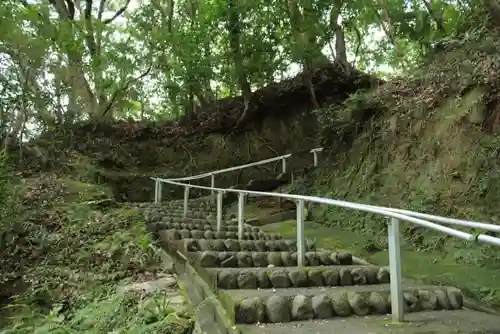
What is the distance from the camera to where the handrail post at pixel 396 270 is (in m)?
2.86

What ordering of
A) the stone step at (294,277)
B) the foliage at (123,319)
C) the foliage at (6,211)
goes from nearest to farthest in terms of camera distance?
the foliage at (123,319), the stone step at (294,277), the foliage at (6,211)

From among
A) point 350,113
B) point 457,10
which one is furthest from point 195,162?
point 457,10

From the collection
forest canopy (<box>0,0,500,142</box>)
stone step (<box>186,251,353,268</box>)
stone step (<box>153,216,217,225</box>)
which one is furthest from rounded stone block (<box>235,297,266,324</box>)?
forest canopy (<box>0,0,500,142</box>)

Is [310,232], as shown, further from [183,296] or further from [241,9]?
[241,9]

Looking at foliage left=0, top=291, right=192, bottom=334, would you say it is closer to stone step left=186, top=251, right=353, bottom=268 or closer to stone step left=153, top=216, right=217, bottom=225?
stone step left=186, top=251, right=353, bottom=268

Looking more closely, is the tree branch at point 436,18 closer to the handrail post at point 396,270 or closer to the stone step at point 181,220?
the stone step at point 181,220

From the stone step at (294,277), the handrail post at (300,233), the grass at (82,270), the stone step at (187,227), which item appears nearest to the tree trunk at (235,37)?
the grass at (82,270)

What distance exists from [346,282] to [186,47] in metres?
10.2

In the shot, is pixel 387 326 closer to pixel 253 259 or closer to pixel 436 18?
pixel 253 259

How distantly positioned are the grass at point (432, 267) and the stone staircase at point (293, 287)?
61cm

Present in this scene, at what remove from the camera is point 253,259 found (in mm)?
4270

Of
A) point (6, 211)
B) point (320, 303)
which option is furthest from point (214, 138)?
point (320, 303)

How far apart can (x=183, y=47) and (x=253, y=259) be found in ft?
32.3

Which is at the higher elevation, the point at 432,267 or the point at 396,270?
the point at 396,270
